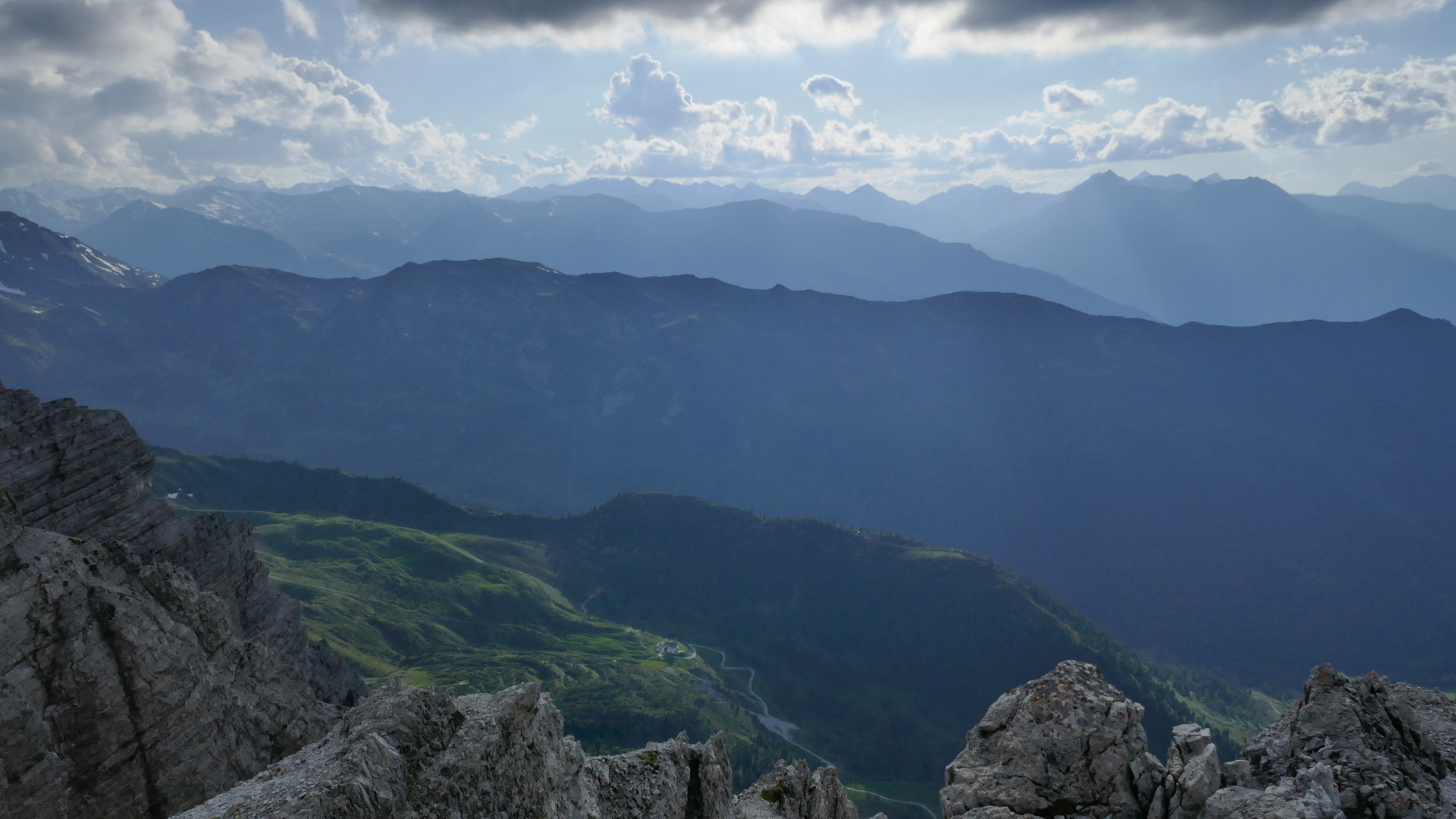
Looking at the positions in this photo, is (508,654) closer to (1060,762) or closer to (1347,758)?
(1060,762)

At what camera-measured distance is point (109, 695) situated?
112 feet

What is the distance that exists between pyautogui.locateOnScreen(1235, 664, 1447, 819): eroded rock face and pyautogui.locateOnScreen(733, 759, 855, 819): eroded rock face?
16365mm

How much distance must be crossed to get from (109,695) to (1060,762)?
41.9 meters

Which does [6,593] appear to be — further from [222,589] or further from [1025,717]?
[1025,717]

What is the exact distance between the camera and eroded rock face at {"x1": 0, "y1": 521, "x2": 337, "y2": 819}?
31000 mm

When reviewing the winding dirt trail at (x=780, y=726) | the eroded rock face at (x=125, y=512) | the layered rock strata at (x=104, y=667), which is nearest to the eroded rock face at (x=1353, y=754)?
the layered rock strata at (x=104, y=667)

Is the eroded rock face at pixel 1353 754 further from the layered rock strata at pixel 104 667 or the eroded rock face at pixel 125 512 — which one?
the eroded rock face at pixel 125 512

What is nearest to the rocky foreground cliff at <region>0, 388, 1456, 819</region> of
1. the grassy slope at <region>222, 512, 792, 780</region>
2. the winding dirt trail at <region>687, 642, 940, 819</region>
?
the grassy slope at <region>222, 512, 792, 780</region>

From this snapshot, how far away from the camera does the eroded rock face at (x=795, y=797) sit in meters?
31.1

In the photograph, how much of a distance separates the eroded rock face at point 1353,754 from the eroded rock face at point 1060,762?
12.3 feet

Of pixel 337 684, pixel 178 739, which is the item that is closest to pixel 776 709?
pixel 337 684

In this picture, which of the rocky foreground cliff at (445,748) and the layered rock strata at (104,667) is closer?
the rocky foreground cliff at (445,748)

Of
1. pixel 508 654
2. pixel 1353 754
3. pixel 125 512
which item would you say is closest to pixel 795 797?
pixel 1353 754

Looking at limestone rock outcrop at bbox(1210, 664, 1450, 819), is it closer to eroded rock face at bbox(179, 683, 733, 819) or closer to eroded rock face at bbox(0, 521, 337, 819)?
eroded rock face at bbox(179, 683, 733, 819)
